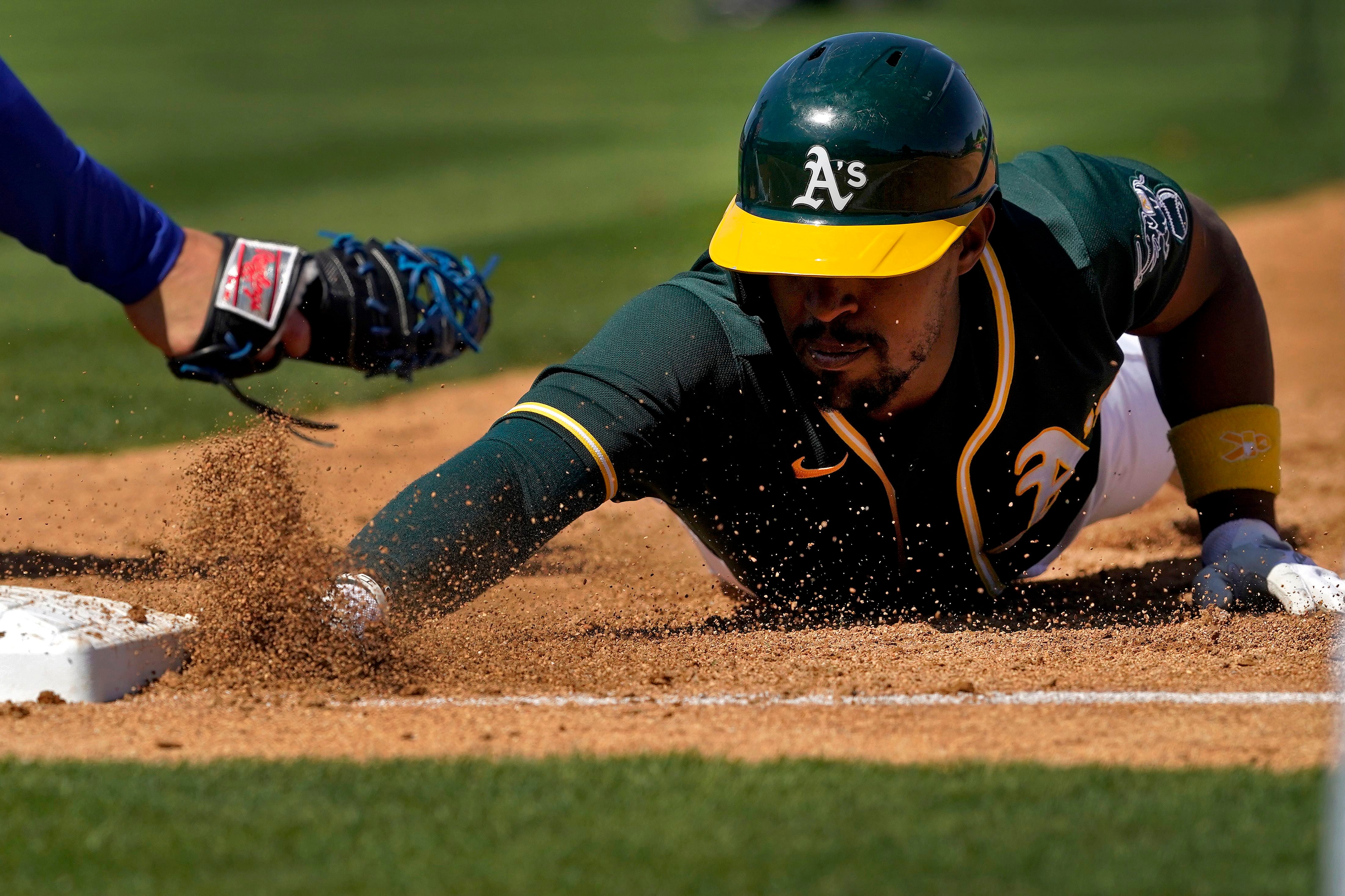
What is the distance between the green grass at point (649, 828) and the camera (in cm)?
179

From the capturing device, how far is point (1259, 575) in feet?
11.1

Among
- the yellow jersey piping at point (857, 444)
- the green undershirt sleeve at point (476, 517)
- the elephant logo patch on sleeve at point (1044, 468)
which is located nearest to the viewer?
the green undershirt sleeve at point (476, 517)

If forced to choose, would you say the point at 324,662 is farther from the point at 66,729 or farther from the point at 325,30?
the point at 325,30

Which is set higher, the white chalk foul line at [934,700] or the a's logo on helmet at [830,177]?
the a's logo on helmet at [830,177]

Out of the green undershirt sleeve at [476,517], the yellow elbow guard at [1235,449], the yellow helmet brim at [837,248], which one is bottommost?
the yellow elbow guard at [1235,449]

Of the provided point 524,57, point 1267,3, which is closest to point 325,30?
point 524,57

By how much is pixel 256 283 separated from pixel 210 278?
12 cm

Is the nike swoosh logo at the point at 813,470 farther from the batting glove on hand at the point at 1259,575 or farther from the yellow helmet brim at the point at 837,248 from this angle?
the batting glove on hand at the point at 1259,575

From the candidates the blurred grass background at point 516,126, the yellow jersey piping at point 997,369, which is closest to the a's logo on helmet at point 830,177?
the yellow jersey piping at point 997,369

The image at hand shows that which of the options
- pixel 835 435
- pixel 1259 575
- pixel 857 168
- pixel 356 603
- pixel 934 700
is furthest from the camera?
pixel 1259 575

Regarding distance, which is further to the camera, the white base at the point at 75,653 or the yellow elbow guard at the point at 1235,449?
the yellow elbow guard at the point at 1235,449

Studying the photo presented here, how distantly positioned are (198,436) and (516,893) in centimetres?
467

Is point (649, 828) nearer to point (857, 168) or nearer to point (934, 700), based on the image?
point (934, 700)

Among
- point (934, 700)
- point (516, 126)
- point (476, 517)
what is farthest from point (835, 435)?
point (516, 126)
